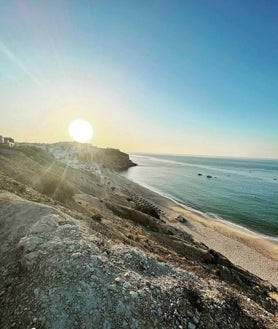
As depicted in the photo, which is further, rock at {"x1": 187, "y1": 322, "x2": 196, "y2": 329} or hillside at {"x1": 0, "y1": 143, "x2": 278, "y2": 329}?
rock at {"x1": 187, "y1": 322, "x2": 196, "y2": 329}

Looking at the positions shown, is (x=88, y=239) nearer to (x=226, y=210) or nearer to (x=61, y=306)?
(x=61, y=306)

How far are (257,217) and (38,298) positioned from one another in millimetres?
50967

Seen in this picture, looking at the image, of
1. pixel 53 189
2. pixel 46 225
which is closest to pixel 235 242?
pixel 53 189

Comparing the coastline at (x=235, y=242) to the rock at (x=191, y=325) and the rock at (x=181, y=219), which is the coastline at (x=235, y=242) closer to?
the rock at (x=181, y=219)

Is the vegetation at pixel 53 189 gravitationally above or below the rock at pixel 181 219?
above

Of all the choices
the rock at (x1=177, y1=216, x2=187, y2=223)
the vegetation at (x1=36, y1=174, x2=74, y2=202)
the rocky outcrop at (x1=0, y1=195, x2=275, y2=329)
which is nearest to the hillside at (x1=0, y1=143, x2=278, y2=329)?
the rocky outcrop at (x1=0, y1=195, x2=275, y2=329)

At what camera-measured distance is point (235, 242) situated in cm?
3559

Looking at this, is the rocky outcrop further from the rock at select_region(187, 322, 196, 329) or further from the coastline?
the coastline

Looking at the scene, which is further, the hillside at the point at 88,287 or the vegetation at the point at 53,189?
the vegetation at the point at 53,189

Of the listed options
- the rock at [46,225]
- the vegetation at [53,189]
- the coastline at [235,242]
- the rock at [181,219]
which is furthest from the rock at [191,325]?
the rock at [181,219]

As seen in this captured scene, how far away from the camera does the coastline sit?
2856 centimetres

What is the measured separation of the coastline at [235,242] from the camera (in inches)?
1125

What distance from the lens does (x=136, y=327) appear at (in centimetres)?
798

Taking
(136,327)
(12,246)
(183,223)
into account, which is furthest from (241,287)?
(183,223)
